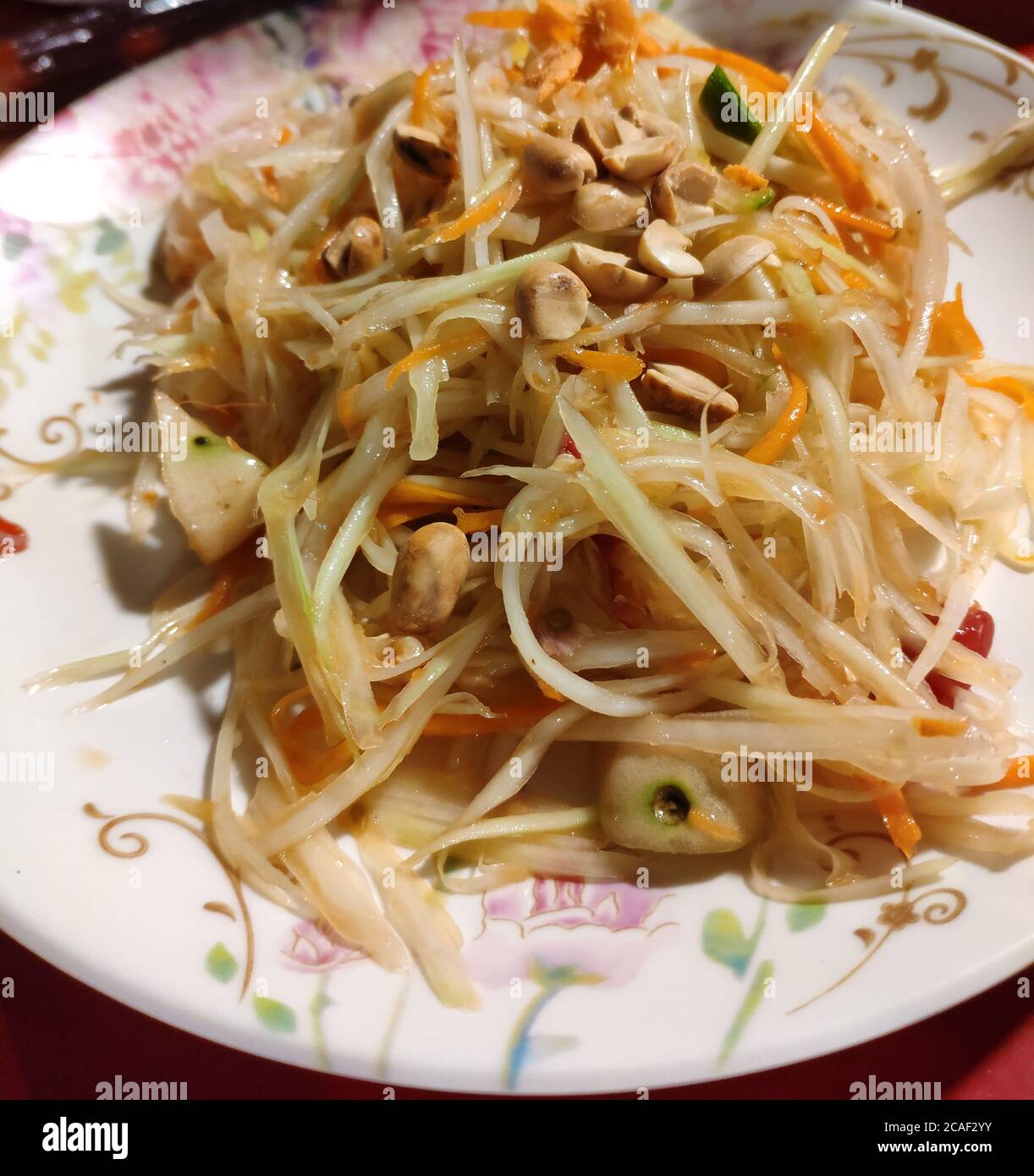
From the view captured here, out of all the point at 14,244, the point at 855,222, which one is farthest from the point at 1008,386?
the point at 14,244

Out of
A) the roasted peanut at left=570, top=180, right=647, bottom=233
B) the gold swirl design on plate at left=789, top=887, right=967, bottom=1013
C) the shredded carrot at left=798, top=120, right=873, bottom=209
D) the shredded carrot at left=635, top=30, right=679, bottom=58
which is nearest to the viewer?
the gold swirl design on plate at left=789, top=887, right=967, bottom=1013

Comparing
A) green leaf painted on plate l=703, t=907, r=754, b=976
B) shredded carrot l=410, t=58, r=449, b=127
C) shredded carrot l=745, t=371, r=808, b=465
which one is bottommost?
green leaf painted on plate l=703, t=907, r=754, b=976

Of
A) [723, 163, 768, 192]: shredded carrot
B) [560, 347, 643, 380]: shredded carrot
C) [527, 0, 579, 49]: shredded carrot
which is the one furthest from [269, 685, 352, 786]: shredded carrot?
[527, 0, 579, 49]: shredded carrot

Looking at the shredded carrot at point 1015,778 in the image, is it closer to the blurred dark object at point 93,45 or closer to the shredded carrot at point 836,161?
the shredded carrot at point 836,161

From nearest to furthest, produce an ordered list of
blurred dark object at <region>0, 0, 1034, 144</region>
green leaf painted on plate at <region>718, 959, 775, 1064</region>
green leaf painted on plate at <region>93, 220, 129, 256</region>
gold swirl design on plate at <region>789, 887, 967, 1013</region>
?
green leaf painted on plate at <region>718, 959, 775, 1064</region>, gold swirl design on plate at <region>789, 887, 967, 1013</region>, green leaf painted on plate at <region>93, 220, 129, 256</region>, blurred dark object at <region>0, 0, 1034, 144</region>

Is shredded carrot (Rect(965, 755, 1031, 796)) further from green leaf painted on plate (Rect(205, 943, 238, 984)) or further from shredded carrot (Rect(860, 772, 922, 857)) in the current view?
green leaf painted on plate (Rect(205, 943, 238, 984))

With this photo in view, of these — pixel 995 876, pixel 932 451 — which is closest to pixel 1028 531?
pixel 932 451
